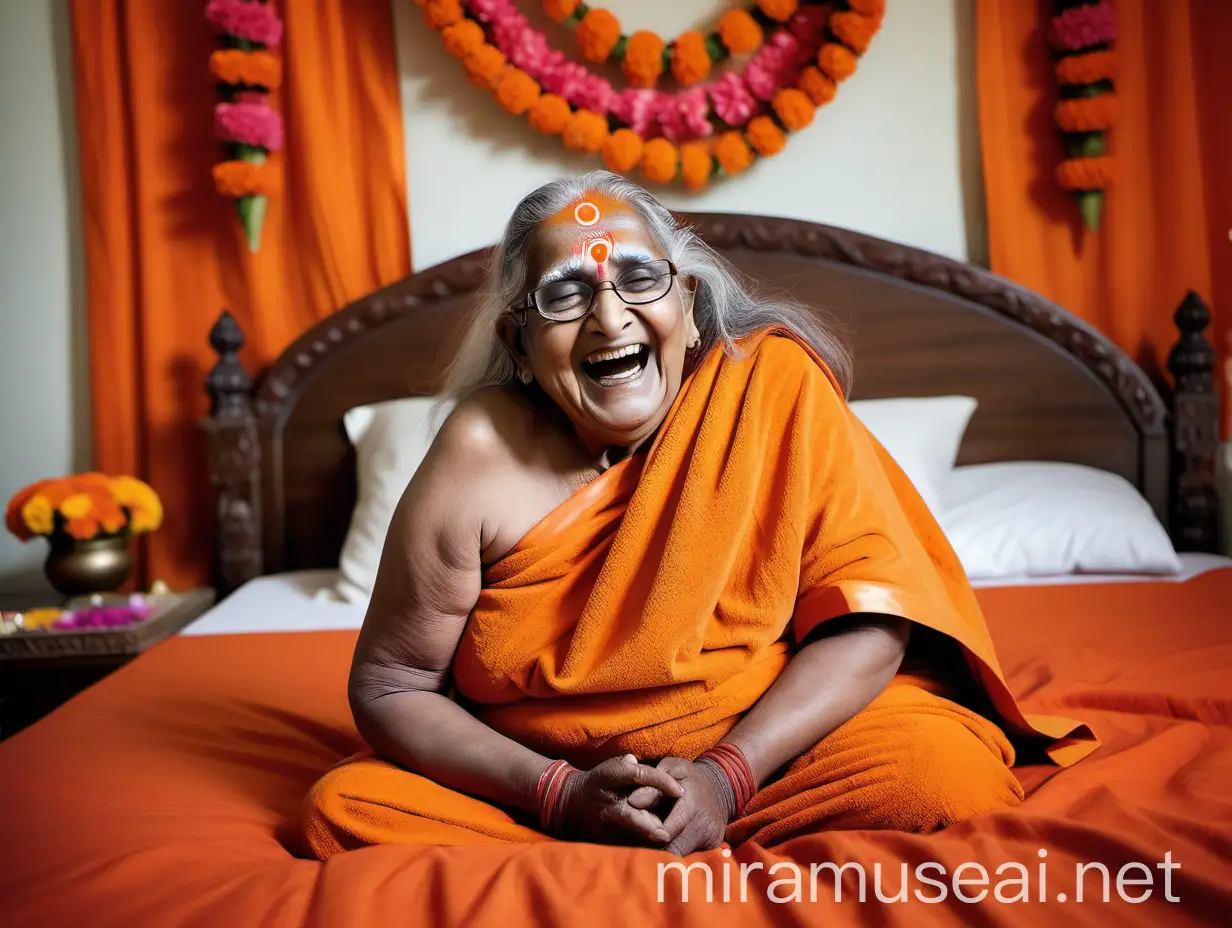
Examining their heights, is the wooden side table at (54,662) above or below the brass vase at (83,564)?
below

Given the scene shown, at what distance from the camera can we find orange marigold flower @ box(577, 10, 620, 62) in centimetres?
279

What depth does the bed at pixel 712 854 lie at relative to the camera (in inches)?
37.7

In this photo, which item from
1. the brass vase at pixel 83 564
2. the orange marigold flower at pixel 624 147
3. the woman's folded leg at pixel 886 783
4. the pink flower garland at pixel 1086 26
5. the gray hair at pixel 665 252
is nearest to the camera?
the woman's folded leg at pixel 886 783

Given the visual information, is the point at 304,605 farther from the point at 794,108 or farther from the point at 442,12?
the point at 794,108

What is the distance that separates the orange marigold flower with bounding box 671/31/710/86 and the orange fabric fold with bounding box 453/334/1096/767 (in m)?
1.68

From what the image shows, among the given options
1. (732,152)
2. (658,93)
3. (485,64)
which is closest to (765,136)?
(732,152)

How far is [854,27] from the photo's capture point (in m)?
2.76

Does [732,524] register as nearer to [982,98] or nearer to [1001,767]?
[1001,767]

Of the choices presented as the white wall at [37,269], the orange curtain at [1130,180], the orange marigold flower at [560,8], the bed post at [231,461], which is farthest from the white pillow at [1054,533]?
the white wall at [37,269]

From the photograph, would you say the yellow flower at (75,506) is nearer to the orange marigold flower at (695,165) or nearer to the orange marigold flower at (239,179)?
the orange marigold flower at (239,179)

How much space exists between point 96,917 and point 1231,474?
2672 mm

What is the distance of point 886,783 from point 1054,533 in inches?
57.1

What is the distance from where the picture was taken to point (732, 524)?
1263mm

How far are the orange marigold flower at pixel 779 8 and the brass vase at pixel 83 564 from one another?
2.14 m
